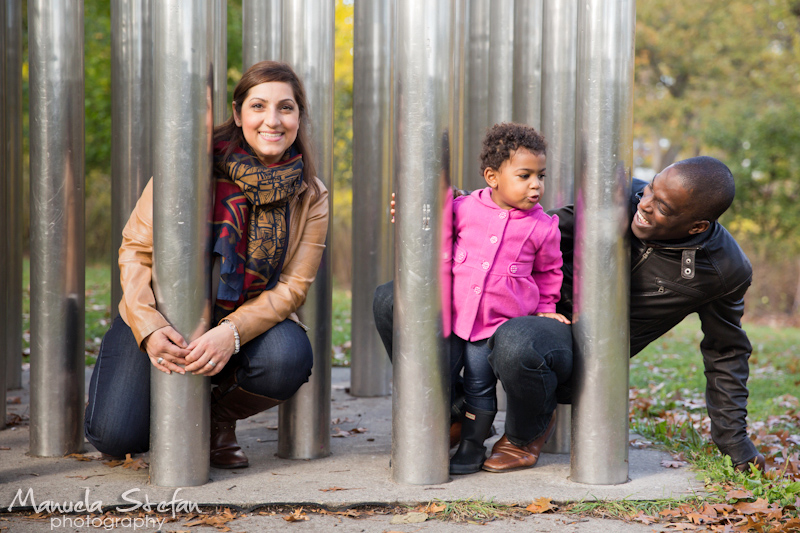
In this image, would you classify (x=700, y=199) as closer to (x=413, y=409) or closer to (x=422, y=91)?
(x=422, y=91)

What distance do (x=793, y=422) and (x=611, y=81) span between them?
11.0 ft

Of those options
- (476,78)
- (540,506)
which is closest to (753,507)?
(540,506)

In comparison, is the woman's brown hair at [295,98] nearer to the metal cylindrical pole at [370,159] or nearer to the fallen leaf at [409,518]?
the fallen leaf at [409,518]

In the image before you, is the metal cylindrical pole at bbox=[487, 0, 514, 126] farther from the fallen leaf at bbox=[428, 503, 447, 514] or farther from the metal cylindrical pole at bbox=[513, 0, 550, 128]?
the fallen leaf at bbox=[428, 503, 447, 514]

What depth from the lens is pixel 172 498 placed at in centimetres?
305

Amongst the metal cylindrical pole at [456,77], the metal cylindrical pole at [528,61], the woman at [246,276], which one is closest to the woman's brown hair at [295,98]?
the woman at [246,276]

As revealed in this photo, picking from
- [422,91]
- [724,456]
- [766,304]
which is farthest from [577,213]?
[766,304]

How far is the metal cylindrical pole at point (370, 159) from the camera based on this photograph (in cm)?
560

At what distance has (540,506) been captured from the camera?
3.06 metres

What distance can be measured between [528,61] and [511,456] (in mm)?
2543

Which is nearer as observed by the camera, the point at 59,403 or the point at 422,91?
the point at 422,91

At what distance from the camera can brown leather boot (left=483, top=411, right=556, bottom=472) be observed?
351cm

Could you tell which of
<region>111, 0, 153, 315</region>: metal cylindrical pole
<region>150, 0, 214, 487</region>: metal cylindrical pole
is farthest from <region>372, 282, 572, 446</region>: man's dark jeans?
<region>111, 0, 153, 315</region>: metal cylindrical pole

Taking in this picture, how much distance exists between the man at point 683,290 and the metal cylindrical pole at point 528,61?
1306mm
